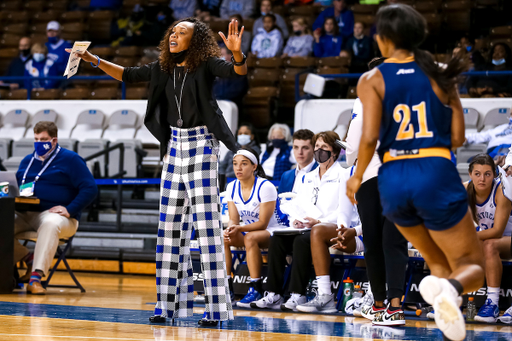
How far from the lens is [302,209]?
6121mm

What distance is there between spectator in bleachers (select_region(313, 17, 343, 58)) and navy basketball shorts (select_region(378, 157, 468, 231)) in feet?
28.0

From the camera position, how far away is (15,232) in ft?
22.0

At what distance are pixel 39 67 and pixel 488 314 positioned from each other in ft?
33.8

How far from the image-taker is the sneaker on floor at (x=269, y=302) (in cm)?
578

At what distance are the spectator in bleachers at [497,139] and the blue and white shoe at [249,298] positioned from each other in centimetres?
309

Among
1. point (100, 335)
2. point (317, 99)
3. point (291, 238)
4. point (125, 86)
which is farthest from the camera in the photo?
point (125, 86)

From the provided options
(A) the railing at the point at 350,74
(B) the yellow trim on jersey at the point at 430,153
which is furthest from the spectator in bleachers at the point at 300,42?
(B) the yellow trim on jersey at the point at 430,153

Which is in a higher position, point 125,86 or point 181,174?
point 125,86

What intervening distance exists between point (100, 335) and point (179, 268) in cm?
76

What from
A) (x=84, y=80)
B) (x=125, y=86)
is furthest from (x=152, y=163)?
(x=84, y=80)

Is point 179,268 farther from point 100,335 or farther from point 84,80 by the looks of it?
point 84,80

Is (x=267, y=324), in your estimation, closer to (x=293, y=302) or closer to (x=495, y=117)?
(x=293, y=302)

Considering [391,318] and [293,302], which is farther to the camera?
[293,302]

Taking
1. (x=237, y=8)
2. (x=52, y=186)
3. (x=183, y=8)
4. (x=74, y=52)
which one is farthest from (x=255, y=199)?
(x=183, y=8)
